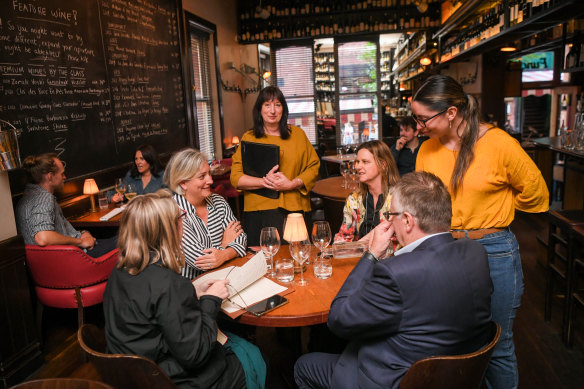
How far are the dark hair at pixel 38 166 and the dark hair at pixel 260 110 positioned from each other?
159 centimetres

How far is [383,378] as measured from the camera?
1456 mm

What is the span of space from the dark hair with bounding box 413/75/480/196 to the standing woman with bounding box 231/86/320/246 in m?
1.22

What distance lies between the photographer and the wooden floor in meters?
2.65

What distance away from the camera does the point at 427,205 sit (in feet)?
4.97

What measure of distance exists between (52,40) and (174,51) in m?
2.47

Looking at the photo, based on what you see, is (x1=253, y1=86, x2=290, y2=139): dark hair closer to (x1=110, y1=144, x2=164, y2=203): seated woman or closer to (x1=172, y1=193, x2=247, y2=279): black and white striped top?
(x1=172, y1=193, x2=247, y2=279): black and white striped top

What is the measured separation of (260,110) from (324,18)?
6.29 metres

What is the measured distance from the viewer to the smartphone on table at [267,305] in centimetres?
179

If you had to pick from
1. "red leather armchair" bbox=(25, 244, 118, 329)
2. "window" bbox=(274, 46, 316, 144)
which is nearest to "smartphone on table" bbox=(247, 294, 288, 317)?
"red leather armchair" bbox=(25, 244, 118, 329)

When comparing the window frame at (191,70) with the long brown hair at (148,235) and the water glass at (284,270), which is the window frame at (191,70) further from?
the long brown hair at (148,235)

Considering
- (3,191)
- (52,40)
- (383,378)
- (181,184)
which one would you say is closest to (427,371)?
(383,378)

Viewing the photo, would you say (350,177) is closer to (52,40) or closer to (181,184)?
(181,184)

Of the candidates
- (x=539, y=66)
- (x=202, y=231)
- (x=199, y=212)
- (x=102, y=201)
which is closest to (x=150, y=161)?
(x=102, y=201)

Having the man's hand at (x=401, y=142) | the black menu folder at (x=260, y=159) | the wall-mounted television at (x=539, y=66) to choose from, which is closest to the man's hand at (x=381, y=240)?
the black menu folder at (x=260, y=159)
